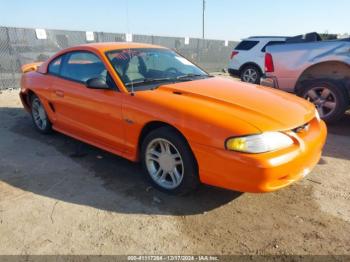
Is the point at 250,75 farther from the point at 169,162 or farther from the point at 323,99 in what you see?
the point at 169,162

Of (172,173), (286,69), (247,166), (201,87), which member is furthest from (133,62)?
(286,69)

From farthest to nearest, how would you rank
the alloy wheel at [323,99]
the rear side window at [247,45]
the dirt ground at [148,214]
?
the rear side window at [247,45], the alloy wheel at [323,99], the dirt ground at [148,214]

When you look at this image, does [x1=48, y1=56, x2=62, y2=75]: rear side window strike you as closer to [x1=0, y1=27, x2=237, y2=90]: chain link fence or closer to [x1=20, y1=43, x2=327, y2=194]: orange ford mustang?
[x1=20, y1=43, x2=327, y2=194]: orange ford mustang

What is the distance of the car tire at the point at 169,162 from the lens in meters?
3.09

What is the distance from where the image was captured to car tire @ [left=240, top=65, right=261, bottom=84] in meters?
10.9

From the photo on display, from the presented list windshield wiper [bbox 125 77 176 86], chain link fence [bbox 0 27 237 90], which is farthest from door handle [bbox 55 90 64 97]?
chain link fence [bbox 0 27 237 90]

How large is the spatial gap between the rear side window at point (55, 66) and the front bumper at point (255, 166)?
2792 millimetres

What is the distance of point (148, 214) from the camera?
306 centimetres

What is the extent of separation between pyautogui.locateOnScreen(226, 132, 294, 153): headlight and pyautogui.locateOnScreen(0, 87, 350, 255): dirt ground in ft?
2.30

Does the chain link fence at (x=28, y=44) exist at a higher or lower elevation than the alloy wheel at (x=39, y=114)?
higher

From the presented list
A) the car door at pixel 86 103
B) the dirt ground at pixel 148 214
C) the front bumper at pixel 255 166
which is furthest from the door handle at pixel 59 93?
the front bumper at pixel 255 166

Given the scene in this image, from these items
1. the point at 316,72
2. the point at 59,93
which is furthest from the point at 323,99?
the point at 59,93

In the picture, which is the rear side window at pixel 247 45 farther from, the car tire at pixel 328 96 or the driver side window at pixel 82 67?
the driver side window at pixel 82 67

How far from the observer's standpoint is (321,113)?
581 cm
